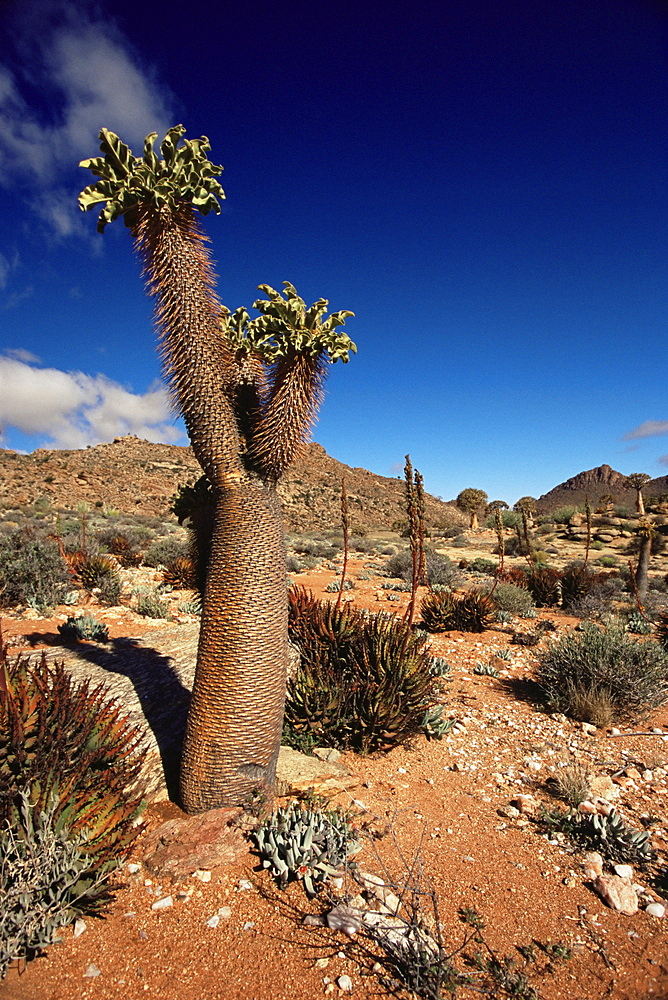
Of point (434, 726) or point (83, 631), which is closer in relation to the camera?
point (434, 726)

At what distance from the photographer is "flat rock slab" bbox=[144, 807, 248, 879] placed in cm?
312

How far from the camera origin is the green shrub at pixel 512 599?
11.5 metres

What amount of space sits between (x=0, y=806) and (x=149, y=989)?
1.19 m

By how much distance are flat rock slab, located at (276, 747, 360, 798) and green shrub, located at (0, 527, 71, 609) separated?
304 inches

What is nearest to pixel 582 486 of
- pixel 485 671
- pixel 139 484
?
pixel 139 484

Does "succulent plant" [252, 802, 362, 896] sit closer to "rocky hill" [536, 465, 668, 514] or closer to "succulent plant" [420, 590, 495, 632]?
"succulent plant" [420, 590, 495, 632]

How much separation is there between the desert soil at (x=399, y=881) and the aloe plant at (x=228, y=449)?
0.72 meters

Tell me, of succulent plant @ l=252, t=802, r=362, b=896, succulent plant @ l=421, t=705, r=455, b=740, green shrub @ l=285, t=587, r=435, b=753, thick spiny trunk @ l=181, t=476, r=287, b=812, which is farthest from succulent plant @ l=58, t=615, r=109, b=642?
succulent plant @ l=252, t=802, r=362, b=896

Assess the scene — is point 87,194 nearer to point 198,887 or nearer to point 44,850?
point 44,850

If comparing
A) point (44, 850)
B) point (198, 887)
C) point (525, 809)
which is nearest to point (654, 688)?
point (525, 809)

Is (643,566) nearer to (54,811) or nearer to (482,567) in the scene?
(482,567)

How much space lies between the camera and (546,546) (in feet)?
93.4

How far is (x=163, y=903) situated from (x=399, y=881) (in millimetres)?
1448

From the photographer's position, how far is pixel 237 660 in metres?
3.39
